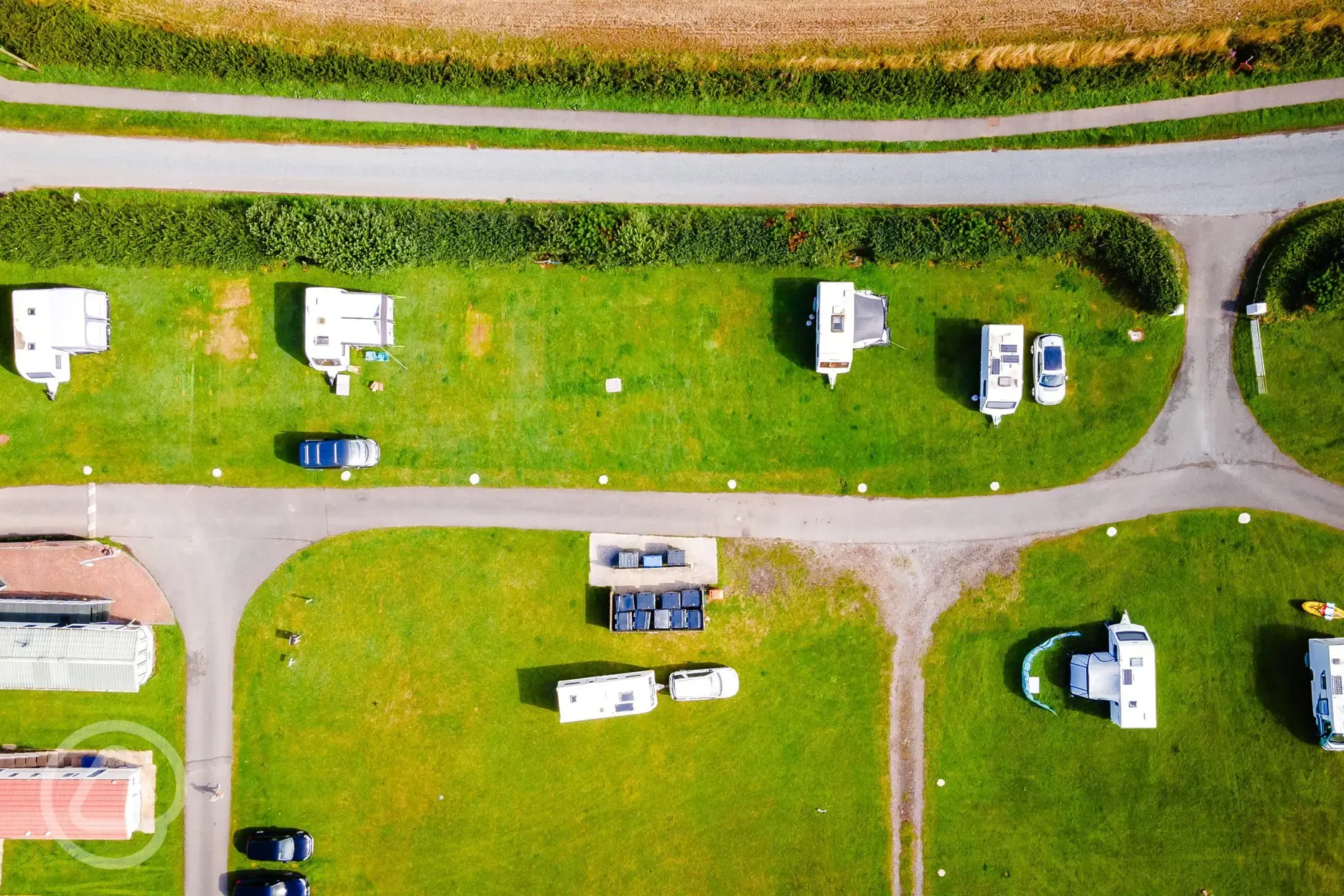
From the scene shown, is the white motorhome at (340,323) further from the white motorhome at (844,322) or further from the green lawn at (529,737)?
the white motorhome at (844,322)

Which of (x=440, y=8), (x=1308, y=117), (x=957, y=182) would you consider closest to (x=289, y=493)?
(x=440, y=8)

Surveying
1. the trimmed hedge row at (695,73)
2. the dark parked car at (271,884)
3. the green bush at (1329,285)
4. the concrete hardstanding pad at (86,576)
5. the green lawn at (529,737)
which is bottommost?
the dark parked car at (271,884)

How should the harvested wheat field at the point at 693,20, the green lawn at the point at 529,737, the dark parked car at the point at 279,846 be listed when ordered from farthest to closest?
the harvested wheat field at the point at 693,20, the green lawn at the point at 529,737, the dark parked car at the point at 279,846

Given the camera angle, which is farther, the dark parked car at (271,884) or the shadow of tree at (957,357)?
the shadow of tree at (957,357)

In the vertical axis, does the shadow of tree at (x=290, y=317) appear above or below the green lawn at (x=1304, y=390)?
above

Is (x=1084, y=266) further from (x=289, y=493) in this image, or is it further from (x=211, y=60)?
(x=211, y=60)

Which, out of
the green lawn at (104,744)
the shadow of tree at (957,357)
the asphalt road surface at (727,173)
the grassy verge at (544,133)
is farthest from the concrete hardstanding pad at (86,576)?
the shadow of tree at (957,357)
